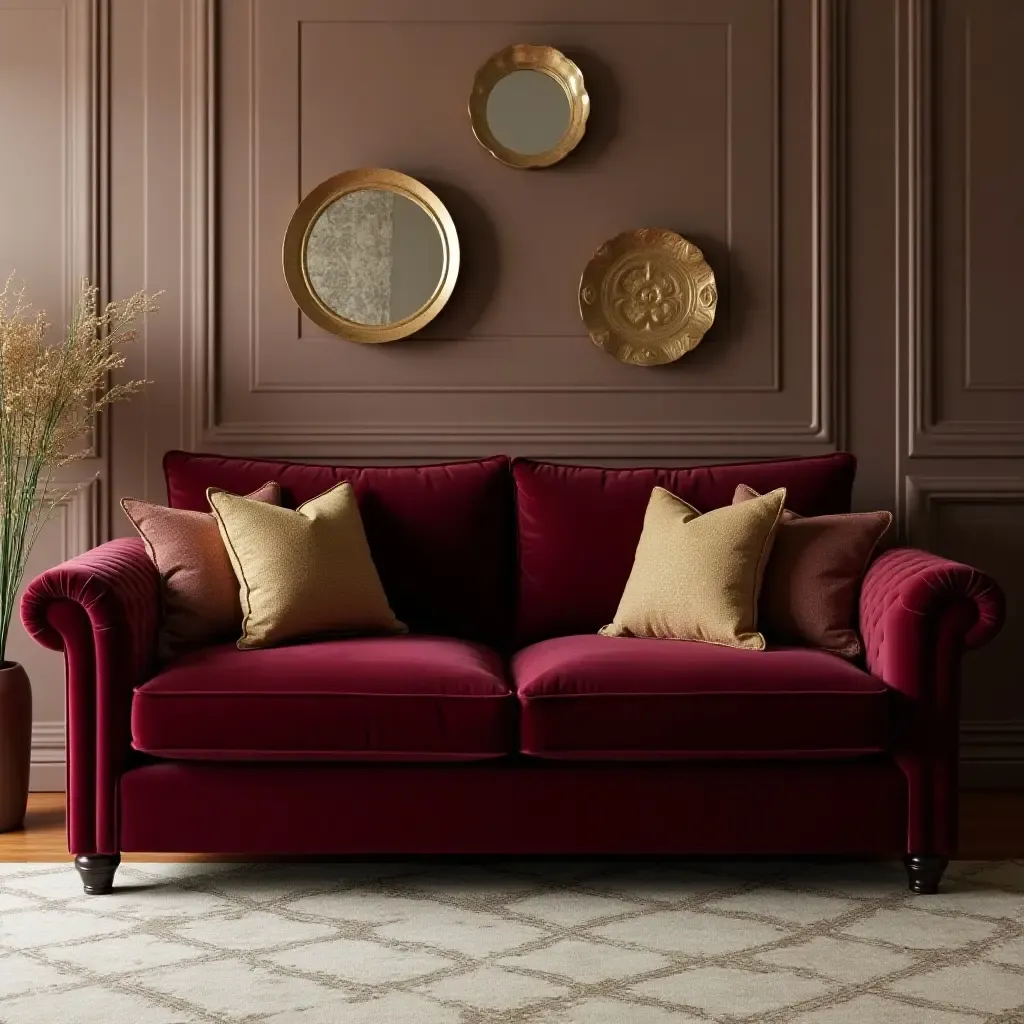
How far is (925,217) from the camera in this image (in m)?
3.76

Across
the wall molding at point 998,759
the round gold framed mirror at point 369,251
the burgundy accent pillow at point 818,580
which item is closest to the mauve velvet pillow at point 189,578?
the round gold framed mirror at point 369,251

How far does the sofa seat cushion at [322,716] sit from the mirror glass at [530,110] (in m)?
1.76

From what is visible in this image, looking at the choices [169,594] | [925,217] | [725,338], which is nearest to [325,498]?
[169,594]

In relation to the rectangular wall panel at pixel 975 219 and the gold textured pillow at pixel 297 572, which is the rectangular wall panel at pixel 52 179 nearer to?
the gold textured pillow at pixel 297 572

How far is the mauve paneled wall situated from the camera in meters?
3.76

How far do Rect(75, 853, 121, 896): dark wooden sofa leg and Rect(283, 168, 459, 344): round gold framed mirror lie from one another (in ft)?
5.39

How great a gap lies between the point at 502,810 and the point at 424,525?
2.98 ft

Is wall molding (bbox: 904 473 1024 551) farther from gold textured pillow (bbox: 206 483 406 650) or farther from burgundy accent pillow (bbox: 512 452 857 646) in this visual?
gold textured pillow (bbox: 206 483 406 650)

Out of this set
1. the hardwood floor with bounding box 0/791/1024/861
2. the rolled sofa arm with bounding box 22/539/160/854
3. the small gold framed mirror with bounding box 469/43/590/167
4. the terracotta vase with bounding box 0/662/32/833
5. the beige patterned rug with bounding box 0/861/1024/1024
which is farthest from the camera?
the small gold framed mirror with bounding box 469/43/590/167

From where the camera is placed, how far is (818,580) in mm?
3098

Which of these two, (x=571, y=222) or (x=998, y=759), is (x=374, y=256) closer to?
(x=571, y=222)

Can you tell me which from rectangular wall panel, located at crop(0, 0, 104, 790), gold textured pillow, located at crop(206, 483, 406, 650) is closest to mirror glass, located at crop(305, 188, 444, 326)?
rectangular wall panel, located at crop(0, 0, 104, 790)

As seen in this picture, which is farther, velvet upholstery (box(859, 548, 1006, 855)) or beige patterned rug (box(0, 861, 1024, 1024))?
velvet upholstery (box(859, 548, 1006, 855))

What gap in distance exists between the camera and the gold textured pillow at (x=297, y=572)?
3.02 meters
